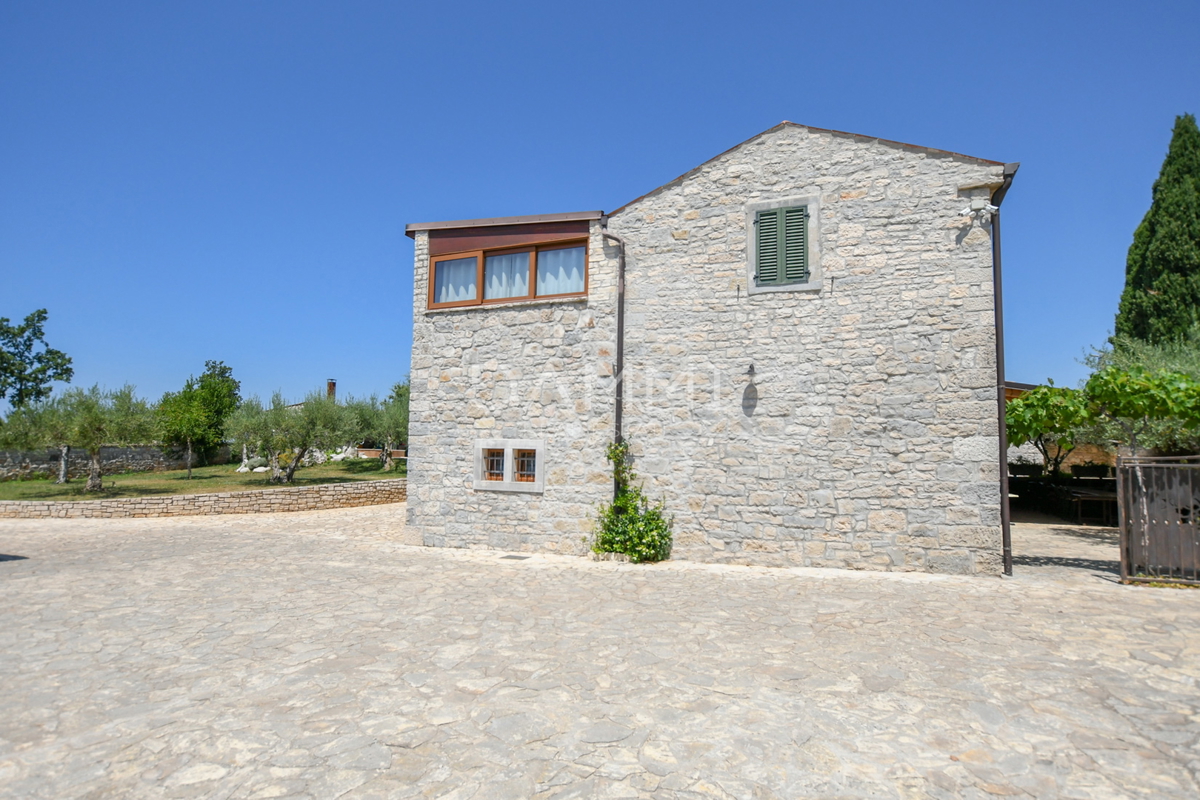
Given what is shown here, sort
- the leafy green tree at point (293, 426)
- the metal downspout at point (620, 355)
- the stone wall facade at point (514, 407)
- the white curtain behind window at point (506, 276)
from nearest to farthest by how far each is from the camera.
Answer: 1. the metal downspout at point (620, 355)
2. the stone wall facade at point (514, 407)
3. the white curtain behind window at point (506, 276)
4. the leafy green tree at point (293, 426)

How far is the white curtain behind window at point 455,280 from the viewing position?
1167cm

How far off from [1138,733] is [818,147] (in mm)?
8156

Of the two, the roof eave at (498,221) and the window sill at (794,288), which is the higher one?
the roof eave at (498,221)

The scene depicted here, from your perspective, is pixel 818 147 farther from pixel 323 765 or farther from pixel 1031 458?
pixel 1031 458

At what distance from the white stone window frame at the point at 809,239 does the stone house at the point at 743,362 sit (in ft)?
0.10

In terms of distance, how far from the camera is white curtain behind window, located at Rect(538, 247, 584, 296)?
35.9 feet

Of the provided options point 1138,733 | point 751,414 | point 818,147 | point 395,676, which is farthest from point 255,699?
point 818,147

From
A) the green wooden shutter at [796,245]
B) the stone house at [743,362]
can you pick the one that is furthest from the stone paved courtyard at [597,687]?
the green wooden shutter at [796,245]

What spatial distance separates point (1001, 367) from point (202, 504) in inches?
723

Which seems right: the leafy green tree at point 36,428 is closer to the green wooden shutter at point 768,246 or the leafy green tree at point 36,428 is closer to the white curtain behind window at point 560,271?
the white curtain behind window at point 560,271

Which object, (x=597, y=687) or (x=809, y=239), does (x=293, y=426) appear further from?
(x=597, y=687)

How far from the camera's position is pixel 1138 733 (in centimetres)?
390

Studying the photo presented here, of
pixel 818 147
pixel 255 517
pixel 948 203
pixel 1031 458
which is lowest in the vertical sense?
pixel 255 517

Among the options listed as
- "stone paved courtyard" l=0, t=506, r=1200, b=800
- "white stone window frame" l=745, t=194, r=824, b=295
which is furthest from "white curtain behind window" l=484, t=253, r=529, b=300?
"stone paved courtyard" l=0, t=506, r=1200, b=800
